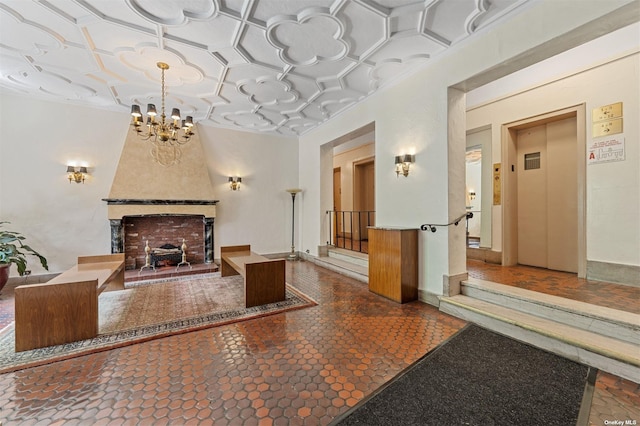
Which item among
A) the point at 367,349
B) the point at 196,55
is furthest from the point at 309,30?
the point at 367,349

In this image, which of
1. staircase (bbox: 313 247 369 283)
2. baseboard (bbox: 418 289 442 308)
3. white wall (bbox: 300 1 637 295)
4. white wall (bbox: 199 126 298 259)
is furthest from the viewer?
white wall (bbox: 199 126 298 259)

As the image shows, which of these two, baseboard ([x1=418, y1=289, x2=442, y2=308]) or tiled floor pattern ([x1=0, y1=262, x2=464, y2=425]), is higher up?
baseboard ([x1=418, y1=289, x2=442, y2=308])

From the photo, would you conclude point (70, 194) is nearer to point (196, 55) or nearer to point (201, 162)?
point (201, 162)

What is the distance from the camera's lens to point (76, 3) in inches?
101

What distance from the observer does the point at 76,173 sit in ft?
16.1

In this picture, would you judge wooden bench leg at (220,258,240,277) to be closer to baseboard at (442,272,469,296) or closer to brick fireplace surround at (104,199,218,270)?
brick fireplace surround at (104,199,218,270)

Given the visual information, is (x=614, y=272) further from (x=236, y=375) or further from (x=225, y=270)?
(x=225, y=270)

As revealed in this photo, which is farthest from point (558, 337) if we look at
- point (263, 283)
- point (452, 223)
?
point (263, 283)

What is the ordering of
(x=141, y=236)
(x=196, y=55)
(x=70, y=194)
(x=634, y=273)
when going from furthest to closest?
1. (x=141, y=236)
2. (x=70, y=194)
3. (x=196, y=55)
4. (x=634, y=273)

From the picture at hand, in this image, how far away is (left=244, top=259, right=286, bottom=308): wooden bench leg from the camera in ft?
11.5

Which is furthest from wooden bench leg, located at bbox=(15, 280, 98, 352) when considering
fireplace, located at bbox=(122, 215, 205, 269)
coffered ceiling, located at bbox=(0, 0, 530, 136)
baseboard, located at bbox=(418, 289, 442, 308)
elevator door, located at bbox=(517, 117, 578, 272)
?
elevator door, located at bbox=(517, 117, 578, 272)

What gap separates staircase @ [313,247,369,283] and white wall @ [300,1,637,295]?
44.3 inches

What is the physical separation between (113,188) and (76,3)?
360cm

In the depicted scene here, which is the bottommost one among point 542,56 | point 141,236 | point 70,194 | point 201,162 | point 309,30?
point 141,236
